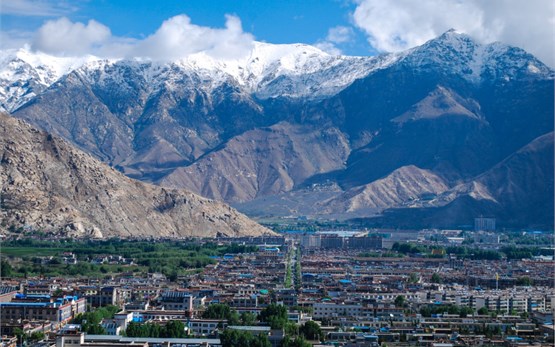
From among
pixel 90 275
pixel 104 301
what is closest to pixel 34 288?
pixel 104 301

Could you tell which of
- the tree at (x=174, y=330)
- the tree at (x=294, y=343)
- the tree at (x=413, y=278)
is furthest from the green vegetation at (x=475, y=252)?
the tree at (x=294, y=343)

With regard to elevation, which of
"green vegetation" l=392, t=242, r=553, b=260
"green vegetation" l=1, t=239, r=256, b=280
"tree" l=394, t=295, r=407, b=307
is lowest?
"tree" l=394, t=295, r=407, b=307

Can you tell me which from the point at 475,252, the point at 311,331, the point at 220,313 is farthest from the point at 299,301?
the point at 475,252

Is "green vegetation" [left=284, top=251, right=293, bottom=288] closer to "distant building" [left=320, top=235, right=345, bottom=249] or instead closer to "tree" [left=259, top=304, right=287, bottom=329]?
"tree" [left=259, top=304, right=287, bottom=329]

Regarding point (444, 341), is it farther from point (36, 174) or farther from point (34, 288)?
point (36, 174)

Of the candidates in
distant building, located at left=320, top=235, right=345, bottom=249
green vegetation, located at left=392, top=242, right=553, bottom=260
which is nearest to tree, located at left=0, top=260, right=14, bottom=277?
green vegetation, located at left=392, top=242, right=553, bottom=260

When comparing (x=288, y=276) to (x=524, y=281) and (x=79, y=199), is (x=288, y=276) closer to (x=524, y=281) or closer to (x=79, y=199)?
(x=524, y=281)
